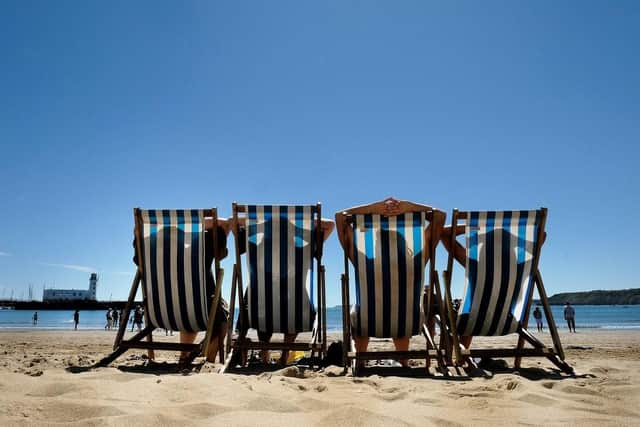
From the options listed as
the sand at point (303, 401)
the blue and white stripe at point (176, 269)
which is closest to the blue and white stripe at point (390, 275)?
the sand at point (303, 401)

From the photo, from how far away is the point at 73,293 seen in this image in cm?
14288

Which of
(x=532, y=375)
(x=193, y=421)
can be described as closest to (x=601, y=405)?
(x=532, y=375)

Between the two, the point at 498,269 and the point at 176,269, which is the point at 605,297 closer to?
the point at 498,269

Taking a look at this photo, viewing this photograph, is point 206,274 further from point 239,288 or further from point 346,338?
point 346,338

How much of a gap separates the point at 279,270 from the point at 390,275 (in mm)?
961

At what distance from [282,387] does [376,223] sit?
1682 mm

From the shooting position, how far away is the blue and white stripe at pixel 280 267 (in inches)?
145

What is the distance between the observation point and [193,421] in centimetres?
171

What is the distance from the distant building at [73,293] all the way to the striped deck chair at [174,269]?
151 meters

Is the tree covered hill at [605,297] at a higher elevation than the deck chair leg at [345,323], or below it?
below

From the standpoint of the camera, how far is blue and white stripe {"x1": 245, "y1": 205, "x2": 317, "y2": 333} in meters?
3.67

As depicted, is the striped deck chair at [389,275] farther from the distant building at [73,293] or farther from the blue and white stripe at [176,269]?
the distant building at [73,293]

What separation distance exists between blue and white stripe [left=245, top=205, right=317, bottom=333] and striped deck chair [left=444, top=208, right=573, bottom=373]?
123 cm

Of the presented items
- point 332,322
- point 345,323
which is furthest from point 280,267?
point 332,322
